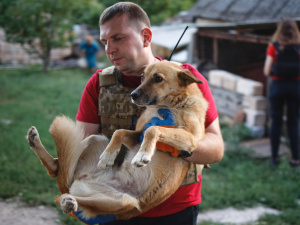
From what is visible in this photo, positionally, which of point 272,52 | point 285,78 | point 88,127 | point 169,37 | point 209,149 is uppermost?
point 169,37

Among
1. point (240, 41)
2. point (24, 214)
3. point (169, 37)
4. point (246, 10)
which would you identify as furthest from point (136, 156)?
point (169, 37)

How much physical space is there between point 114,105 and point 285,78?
13.3 feet

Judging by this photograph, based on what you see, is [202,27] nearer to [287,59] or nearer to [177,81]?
[287,59]

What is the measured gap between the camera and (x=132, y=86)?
241 centimetres

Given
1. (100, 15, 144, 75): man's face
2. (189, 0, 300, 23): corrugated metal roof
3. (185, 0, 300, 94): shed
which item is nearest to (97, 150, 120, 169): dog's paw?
(100, 15, 144, 75): man's face

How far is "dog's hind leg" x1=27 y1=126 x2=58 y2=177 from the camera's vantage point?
2.20 metres

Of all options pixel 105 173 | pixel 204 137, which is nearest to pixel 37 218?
pixel 105 173

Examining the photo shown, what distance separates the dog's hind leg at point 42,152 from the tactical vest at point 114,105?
16.6 inches

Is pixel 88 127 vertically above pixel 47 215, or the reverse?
pixel 88 127

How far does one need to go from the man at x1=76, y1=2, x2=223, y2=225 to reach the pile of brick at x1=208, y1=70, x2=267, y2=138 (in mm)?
4843

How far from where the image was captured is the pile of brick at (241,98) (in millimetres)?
6812

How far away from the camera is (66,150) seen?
2.18 m

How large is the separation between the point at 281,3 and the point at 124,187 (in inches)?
322

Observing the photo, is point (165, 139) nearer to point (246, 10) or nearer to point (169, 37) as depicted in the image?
point (246, 10)
